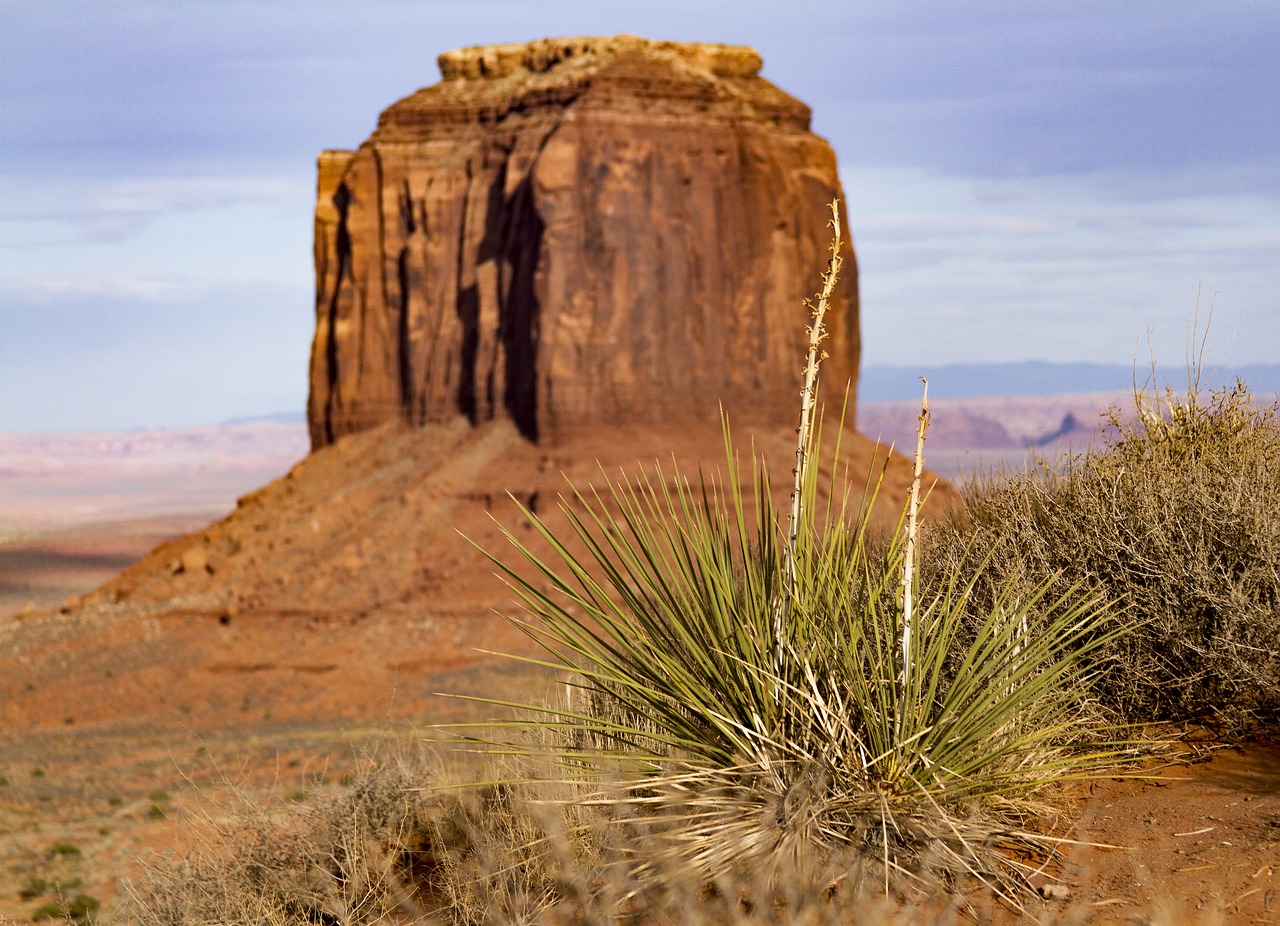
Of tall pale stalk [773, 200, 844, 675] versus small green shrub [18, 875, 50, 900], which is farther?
small green shrub [18, 875, 50, 900]

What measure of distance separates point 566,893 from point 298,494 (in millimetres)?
29977

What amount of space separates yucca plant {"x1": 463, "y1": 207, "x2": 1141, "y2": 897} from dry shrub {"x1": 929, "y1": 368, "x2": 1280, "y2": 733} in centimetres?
66

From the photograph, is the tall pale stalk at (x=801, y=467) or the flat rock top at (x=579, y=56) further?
the flat rock top at (x=579, y=56)

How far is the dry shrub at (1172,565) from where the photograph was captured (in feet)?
18.5

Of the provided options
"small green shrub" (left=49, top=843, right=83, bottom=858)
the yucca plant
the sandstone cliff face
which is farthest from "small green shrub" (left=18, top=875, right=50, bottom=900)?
the sandstone cliff face

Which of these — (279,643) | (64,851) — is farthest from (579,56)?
(64,851)

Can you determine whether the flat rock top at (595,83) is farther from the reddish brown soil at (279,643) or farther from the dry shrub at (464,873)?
the dry shrub at (464,873)

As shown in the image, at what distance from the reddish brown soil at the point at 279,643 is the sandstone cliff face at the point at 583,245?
1.51 meters

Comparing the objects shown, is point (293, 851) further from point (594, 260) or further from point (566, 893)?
point (594, 260)

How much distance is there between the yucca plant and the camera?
14.0ft

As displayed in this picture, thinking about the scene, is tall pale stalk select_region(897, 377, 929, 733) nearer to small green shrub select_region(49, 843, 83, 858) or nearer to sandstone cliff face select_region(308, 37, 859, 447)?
small green shrub select_region(49, 843, 83, 858)

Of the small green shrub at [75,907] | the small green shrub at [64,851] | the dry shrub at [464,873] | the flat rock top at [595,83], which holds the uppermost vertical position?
the flat rock top at [595,83]

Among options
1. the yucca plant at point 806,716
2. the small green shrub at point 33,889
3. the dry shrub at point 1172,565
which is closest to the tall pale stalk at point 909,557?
the yucca plant at point 806,716

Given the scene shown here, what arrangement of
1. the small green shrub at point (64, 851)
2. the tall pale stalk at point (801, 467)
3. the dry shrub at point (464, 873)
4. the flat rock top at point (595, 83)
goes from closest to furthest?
1. the dry shrub at point (464, 873)
2. the tall pale stalk at point (801, 467)
3. the small green shrub at point (64, 851)
4. the flat rock top at point (595, 83)
